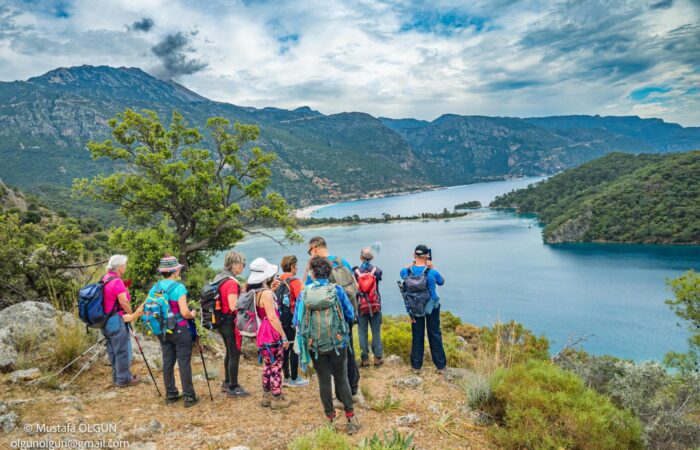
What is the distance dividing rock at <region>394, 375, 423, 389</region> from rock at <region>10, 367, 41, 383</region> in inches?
178

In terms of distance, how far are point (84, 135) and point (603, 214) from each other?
15549cm

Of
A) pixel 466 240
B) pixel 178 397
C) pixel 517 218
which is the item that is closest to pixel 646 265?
pixel 466 240

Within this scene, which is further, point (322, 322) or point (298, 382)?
point (298, 382)

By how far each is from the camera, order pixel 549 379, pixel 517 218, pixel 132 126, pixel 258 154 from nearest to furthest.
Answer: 1. pixel 549 379
2. pixel 132 126
3. pixel 258 154
4. pixel 517 218

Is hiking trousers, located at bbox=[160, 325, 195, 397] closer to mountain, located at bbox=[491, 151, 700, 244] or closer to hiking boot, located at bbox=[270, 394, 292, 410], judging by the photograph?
hiking boot, located at bbox=[270, 394, 292, 410]

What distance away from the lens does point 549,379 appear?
14.3ft

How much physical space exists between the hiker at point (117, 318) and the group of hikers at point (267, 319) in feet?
0.03

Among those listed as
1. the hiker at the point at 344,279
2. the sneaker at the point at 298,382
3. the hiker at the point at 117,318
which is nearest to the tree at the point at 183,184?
the hiker at the point at 117,318

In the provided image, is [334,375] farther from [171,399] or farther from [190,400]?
[171,399]

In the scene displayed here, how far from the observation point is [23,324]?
538 cm

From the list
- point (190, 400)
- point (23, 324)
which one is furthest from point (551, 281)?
point (23, 324)

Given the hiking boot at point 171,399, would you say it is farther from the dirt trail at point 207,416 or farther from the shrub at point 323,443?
the shrub at point 323,443

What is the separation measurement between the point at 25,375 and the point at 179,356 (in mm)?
2095

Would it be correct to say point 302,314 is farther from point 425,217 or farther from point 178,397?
point 425,217
